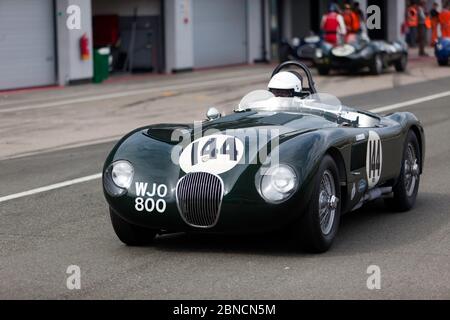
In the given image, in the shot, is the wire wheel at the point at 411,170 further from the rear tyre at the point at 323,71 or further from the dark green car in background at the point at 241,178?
the rear tyre at the point at 323,71

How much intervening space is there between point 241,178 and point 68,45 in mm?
18586

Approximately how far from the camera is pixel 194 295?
6539mm

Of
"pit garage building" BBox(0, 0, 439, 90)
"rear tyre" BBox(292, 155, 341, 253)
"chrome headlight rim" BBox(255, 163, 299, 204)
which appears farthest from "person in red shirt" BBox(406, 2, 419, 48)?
"chrome headlight rim" BBox(255, 163, 299, 204)

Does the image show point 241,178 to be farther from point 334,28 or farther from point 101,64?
point 334,28

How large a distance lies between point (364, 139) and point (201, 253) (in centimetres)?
176

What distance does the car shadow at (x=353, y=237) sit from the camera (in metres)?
7.92

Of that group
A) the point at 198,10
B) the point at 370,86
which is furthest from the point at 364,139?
the point at 198,10

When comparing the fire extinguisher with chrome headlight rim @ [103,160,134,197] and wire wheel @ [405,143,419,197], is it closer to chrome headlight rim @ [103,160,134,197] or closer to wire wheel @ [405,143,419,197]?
wire wheel @ [405,143,419,197]

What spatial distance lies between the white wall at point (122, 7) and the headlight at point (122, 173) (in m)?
21.7

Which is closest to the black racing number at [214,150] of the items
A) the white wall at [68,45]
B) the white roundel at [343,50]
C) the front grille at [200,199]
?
the front grille at [200,199]

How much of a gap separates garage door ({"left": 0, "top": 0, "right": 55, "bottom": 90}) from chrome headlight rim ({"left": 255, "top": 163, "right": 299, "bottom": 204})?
17.3 metres

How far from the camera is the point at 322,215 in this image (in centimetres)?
781

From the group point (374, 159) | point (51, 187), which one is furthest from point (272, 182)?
point (51, 187)
